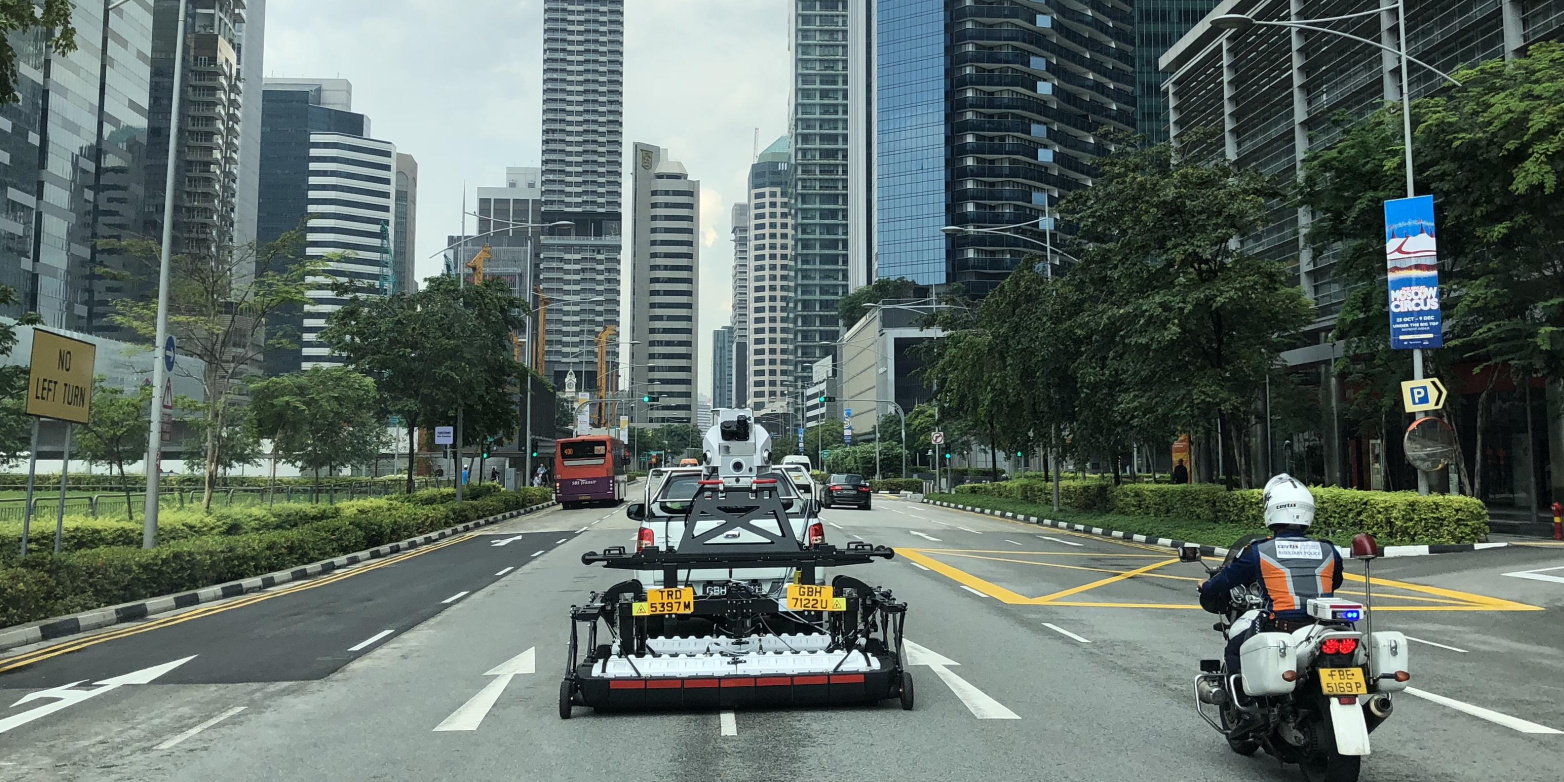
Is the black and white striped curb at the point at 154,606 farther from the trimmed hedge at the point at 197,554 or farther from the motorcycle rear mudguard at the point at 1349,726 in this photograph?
the motorcycle rear mudguard at the point at 1349,726

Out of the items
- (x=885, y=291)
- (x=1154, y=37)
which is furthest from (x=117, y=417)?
(x=1154, y=37)

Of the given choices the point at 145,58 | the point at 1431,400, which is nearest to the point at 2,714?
the point at 1431,400

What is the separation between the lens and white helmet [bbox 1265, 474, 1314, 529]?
5930 mm

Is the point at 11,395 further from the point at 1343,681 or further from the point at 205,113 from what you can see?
the point at 205,113

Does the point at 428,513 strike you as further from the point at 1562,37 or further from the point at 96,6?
the point at 96,6

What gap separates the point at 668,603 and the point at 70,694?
528 centimetres

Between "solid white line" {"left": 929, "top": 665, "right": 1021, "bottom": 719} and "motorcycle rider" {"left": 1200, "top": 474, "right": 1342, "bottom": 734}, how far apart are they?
186 cm

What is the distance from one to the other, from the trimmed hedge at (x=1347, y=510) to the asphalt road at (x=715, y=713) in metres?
5.10

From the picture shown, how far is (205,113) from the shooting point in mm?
117875

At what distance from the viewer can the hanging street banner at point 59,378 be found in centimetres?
1375

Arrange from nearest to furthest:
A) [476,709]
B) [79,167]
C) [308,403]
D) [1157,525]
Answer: [476,709]
[308,403]
[1157,525]
[79,167]

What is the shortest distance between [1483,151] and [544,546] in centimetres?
2197

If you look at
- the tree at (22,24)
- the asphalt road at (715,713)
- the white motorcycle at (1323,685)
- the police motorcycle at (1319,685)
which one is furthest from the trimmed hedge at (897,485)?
the white motorcycle at (1323,685)

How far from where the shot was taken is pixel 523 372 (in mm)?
39031
